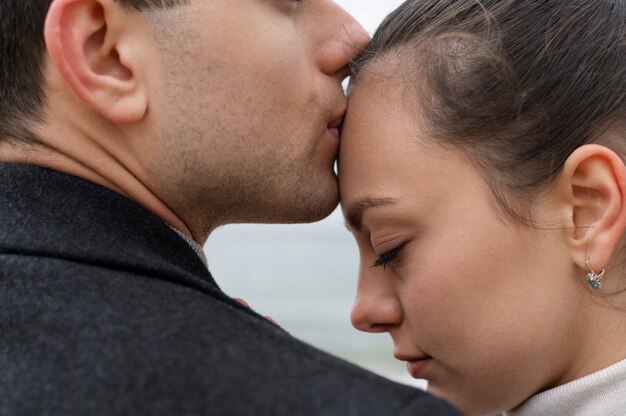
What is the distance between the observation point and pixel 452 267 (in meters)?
1.69

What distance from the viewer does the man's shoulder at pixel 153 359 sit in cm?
101

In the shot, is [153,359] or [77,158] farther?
[77,158]

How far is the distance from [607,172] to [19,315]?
3.70 feet

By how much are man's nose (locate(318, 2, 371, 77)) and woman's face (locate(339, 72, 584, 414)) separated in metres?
0.10

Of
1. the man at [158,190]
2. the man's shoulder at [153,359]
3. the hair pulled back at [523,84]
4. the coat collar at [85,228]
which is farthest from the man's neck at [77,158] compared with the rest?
the hair pulled back at [523,84]

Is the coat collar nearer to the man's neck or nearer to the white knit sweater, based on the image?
the man's neck

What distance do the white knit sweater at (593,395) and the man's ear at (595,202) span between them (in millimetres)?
214

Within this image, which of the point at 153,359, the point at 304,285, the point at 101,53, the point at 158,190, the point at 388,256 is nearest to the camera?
the point at 153,359

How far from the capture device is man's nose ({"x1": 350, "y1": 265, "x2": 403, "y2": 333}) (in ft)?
6.00

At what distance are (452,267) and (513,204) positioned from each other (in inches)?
7.0

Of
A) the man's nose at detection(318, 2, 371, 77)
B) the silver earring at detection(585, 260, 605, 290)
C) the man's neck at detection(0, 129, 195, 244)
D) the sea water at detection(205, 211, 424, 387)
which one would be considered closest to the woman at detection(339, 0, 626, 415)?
the silver earring at detection(585, 260, 605, 290)

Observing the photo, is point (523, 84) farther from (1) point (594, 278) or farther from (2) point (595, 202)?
(1) point (594, 278)

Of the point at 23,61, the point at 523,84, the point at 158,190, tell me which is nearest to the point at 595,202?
the point at 523,84

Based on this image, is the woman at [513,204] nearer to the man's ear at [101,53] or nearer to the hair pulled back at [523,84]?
the hair pulled back at [523,84]
